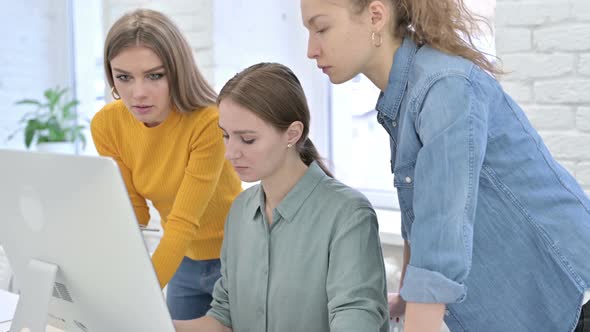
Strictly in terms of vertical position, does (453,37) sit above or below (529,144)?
above

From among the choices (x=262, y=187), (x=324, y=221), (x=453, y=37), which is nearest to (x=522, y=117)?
(x=453, y=37)

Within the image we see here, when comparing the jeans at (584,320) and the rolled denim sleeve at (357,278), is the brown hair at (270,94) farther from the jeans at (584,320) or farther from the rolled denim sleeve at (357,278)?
the jeans at (584,320)

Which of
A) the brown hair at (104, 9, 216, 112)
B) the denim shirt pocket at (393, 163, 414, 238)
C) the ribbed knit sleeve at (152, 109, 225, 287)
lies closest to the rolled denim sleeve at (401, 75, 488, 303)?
the denim shirt pocket at (393, 163, 414, 238)

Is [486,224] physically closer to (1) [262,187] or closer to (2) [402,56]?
(2) [402,56]

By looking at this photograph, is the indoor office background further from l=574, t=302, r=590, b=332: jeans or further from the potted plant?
l=574, t=302, r=590, b=332: jeans

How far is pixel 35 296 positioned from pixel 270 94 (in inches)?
24.0

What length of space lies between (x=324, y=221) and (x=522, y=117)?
0.47 metres

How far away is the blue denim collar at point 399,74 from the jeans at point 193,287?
0.87 metres

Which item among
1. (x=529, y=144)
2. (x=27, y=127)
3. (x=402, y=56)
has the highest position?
(x=402, y=56)

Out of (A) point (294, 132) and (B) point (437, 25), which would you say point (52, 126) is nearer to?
(A) point (294, 132)

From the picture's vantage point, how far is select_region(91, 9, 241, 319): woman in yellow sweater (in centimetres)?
166

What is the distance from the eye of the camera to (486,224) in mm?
1183

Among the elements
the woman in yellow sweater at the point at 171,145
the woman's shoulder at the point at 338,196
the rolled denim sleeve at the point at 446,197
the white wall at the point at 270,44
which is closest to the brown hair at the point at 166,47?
the woman in yellow sweater at the point at 171,145

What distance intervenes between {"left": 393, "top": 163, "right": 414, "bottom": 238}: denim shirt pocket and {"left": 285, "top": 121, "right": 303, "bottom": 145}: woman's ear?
0.36 metres
